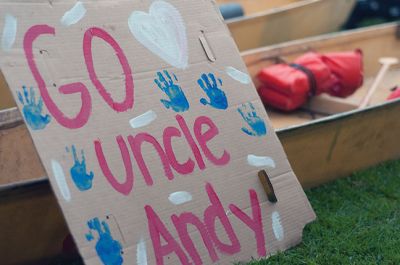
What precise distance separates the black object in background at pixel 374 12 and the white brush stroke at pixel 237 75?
3673 millimetres

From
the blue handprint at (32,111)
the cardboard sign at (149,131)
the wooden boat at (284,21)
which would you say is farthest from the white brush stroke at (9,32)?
the wooden boat at (284,21)

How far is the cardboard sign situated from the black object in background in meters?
3.71

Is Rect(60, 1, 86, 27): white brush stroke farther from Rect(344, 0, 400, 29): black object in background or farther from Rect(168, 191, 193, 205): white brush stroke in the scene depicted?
Rect(344, 0, 400, 29): black object in background

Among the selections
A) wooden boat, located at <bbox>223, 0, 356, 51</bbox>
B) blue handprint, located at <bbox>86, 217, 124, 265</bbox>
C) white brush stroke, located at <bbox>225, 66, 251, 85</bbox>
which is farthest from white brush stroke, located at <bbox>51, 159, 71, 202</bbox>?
wooden boat, located at <bbox>223, 0, 356, 51</bbox>

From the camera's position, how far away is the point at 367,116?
376 centimetres

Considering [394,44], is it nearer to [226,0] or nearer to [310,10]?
[310,10]

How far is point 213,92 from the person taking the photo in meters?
2.96

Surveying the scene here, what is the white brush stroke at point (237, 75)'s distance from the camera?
3.06m

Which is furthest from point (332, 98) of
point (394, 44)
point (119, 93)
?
point (119, 93)

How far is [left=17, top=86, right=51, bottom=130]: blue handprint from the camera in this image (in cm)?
244

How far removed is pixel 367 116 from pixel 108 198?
1.85m

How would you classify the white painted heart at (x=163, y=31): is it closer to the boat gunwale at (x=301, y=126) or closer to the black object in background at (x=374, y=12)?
the boat gunwale at (x=301, y=126)

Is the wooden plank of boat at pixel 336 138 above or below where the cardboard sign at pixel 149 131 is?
below

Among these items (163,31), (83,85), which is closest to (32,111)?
(83,85)
